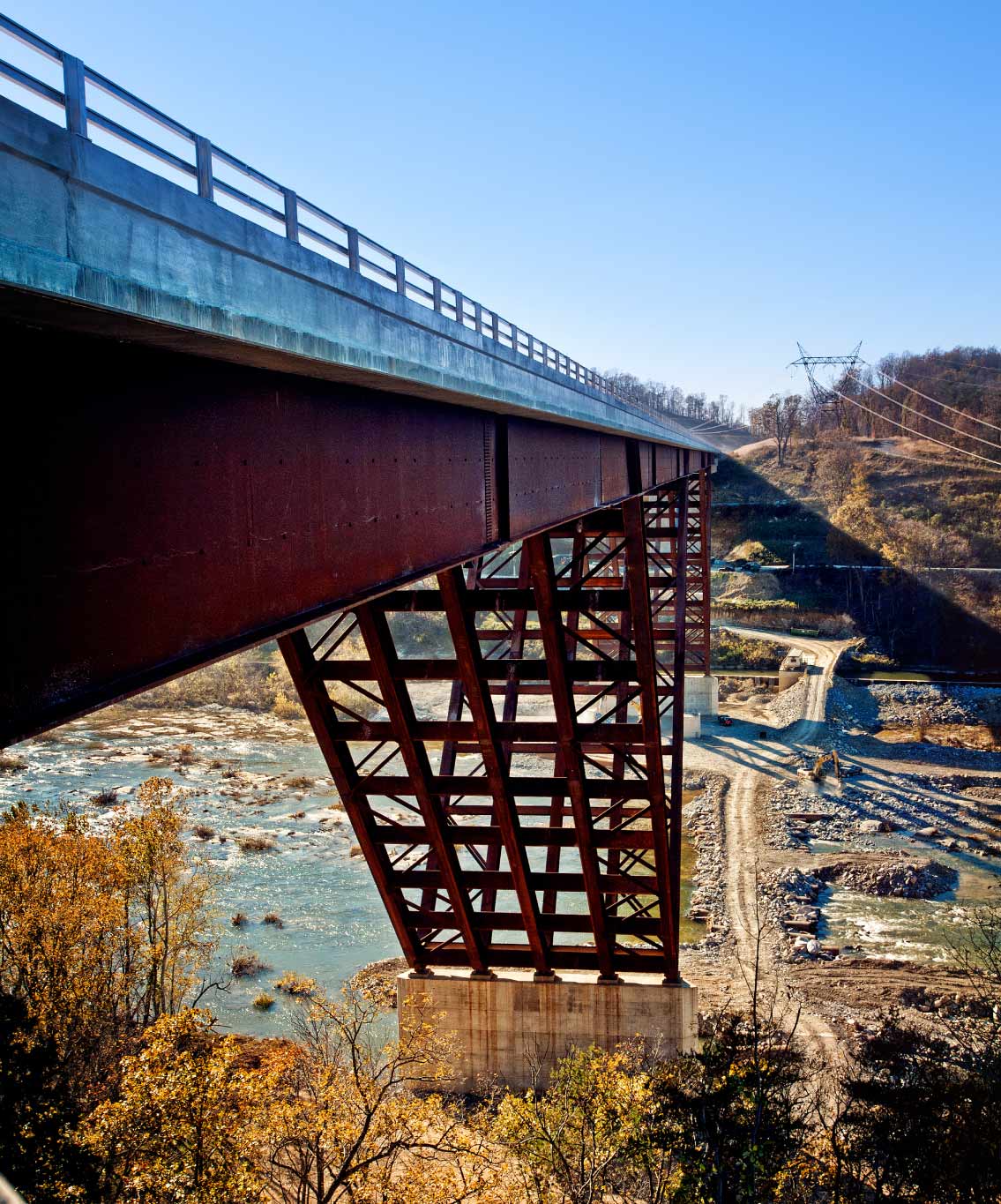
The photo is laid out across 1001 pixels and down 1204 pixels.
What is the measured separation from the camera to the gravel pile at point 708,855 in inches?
1037

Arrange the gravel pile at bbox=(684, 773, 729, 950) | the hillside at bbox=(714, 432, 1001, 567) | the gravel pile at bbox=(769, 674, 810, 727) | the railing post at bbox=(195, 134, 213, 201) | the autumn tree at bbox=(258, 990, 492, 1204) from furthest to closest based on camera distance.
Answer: the hillside at bbox=(714, 432, 1001, 567), the gravel pile at bbox=(769, 674, 810, 727), the gravel pile at bbox=(684, 773, 729, 950), the autumn tree at bbox=(258, 990, 492, 1204), the railing post at bbox=(195, 134, 213, 201)

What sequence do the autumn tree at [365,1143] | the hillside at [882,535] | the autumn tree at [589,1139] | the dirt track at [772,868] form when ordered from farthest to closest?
the hillside at [882,535], the dirt track at [772,868], the autumn tree at [589,1139], the autumn tree at [365,1143]

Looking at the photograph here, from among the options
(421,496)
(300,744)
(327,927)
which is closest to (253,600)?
(421,496)

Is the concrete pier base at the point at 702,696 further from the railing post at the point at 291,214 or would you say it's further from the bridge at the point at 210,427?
the railing post at the point at 291,214

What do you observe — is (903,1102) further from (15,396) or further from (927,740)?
(927,740)

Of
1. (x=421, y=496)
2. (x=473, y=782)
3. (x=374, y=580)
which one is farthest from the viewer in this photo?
(x=473, y=782)

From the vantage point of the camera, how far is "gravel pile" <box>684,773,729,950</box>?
2633 centimetres

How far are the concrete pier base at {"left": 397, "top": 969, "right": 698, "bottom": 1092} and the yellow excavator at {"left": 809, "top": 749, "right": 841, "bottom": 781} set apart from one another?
25008 millimetres

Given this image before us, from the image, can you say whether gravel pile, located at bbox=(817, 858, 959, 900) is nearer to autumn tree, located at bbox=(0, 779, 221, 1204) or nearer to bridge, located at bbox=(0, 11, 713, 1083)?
autumn tree, located at bbox=(0, 779, 221, 1204)

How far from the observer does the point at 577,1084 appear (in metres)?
14.1

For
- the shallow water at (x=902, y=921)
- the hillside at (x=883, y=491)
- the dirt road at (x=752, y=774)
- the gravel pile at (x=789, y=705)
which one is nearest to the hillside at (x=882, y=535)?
the hillside at (x=883, y=491)

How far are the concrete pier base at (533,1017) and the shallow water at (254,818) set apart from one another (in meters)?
5.62

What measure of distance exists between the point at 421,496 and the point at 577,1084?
10827 mm

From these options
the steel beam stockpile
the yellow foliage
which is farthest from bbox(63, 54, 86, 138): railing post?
the yellow foliage
